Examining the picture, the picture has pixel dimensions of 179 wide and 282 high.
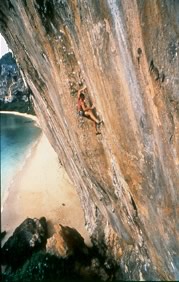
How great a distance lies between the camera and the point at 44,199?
16.9 meters

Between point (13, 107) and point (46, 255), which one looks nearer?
point (46, 255)

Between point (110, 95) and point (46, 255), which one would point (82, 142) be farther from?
point (46, 255)

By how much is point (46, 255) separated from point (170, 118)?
8787 mm

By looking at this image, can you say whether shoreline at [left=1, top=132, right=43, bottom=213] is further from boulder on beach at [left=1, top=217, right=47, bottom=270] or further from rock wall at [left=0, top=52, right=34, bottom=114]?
rock wall at [left=0, top=52, right=34, bottom=114]

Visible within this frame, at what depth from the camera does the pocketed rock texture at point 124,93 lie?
4.14 m

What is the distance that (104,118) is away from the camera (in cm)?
578

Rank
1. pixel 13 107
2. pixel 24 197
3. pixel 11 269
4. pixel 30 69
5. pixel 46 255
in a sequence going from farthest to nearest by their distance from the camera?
1. pixel 13 107
2. pixel 24 197
3. pixel 11 269
4. pixel 46 255
5. pixel 30 69

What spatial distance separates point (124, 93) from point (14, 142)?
31240 millimetres

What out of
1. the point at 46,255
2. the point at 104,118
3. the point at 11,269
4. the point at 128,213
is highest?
the point at 104,118

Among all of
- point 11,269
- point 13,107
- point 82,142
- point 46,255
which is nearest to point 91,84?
point 82,142

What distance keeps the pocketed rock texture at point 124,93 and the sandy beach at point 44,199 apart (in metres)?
5.99

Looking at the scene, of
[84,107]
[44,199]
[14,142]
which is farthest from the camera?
[14,142]

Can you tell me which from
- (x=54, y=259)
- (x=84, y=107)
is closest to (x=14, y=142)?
(x=54, y=259)

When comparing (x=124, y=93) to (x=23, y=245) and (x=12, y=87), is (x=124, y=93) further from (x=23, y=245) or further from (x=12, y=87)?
(x=12, y=87)
